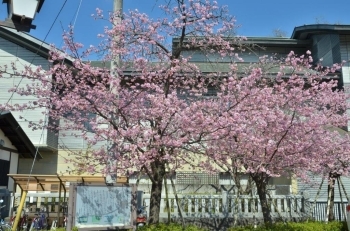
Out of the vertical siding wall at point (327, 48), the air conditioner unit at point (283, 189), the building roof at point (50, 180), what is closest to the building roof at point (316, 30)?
the vertical siding wall at point (327, 48)

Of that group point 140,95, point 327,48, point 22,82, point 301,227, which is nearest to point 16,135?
point 22,82

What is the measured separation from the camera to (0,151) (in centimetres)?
1667

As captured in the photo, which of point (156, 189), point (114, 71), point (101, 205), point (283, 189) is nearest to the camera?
point (101, 205)

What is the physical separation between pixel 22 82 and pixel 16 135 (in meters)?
2.78

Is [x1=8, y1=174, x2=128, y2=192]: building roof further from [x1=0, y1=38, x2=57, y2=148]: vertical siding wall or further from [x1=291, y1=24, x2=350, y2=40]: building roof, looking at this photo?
[x1=291, y1=24, x2=350, y2=40]: building roof

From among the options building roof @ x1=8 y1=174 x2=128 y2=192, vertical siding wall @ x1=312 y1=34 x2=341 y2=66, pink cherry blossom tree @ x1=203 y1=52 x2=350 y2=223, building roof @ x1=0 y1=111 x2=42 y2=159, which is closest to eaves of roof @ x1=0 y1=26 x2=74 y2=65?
building roof @ x1=0 y1=111 x2=42 y2=159

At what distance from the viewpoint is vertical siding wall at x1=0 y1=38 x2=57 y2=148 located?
18.3 meters

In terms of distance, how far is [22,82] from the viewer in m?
18.1

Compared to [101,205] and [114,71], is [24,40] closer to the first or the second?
[114,71]

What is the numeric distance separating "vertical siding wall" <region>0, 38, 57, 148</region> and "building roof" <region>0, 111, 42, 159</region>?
0.61m

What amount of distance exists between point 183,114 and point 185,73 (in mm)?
2678

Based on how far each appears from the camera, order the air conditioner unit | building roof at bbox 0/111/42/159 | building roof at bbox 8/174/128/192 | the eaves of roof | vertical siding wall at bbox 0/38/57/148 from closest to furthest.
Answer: building roof at bbox 8/174/128/192 < building roof at bbox 0/111/42/159 < the air conditioner unit < vertical siding wall at bbox 0/38/57/148 < the eaves of roof

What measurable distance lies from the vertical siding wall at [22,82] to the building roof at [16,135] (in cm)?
61

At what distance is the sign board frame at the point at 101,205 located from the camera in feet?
22.5
